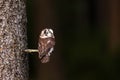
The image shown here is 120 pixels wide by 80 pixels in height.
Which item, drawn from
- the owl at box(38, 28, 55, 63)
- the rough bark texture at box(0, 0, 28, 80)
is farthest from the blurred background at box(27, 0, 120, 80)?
the owl at box(38, 28, 55, 63)

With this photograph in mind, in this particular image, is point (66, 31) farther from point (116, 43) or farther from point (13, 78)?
point (13, 78)

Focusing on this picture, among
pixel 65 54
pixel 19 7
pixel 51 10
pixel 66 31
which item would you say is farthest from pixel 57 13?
pixel 19 7

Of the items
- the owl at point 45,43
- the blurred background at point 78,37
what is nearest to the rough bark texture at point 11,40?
the owl at point 45,43

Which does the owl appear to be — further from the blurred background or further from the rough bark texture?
the blurred background

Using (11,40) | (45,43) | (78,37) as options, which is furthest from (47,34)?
(78,37)

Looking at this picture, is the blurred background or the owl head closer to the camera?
the owl head

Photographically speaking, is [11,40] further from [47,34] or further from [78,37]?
[78,37]

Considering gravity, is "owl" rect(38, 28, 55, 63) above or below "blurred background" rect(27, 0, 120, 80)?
above
